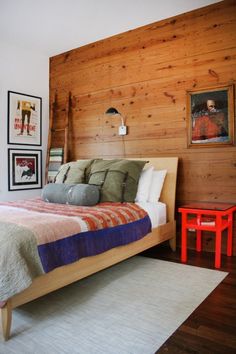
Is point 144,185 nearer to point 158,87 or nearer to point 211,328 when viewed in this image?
point 158,87

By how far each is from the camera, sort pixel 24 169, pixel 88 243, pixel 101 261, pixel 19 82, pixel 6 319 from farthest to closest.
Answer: pixel 24 169 → pixel 19 82 → pixel 101 261 → pixel 88 243 → pixel 6 319

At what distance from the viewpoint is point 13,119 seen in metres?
4.29

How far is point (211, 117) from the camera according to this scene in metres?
3.32

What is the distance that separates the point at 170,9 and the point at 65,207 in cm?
249

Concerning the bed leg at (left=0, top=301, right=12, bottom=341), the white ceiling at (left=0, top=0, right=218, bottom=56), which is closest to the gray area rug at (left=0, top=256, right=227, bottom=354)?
the bed leg at (left=0, top=301, right=12, bottom=341)

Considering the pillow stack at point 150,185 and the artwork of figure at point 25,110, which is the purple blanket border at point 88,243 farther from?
the artwork of figure at point 25,110

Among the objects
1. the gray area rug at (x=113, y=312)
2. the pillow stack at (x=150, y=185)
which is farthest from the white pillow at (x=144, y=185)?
the gray area rug at (x=113, y=312)

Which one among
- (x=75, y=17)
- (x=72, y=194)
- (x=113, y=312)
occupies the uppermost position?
(x=75, y=17)

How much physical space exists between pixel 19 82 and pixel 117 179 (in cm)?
232

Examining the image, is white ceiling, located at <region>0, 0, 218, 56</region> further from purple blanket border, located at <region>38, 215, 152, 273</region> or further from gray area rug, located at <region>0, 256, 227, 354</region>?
gray area rug, located at <region>0, 256, 227, 354</region>

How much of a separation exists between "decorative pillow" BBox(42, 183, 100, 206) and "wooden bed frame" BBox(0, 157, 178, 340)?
61 centimetres

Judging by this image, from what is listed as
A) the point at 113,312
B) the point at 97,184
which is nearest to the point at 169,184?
the point at 97,184

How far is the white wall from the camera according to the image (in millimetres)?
4176

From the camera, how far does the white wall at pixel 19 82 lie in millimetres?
4176
